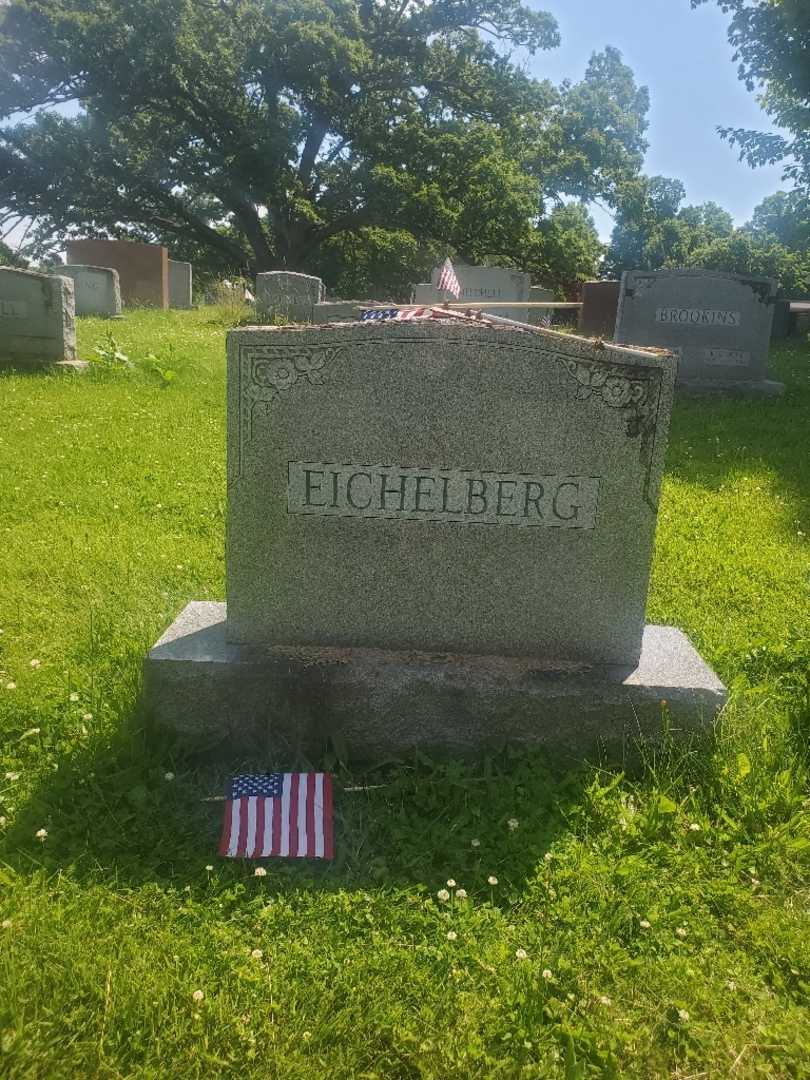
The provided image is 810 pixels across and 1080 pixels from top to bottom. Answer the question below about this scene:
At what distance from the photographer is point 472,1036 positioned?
187 cm

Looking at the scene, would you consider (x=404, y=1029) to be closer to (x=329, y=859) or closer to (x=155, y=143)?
(x=329, y=859)

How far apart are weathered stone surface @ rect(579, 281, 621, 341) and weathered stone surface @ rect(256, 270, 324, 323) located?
17.2 feet

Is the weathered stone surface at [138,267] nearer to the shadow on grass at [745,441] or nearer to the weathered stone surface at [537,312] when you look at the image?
Answer: the weathered stone surface at [537,312]

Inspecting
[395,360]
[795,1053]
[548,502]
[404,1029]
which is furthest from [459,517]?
[795,1053]

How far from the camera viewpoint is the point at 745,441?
769cm

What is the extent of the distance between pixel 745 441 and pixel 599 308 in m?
8.88

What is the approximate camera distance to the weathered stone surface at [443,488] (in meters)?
2.75

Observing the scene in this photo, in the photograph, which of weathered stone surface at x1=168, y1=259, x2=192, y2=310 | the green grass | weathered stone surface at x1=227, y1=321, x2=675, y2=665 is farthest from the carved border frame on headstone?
weathered stone surface at x1=168, y1=259, x2=192, y2=310

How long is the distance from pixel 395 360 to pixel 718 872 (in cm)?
186

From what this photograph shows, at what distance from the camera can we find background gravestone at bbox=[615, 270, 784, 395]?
9.57 meters

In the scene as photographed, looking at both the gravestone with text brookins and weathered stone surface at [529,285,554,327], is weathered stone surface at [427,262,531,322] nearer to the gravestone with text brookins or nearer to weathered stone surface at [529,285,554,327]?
weathered stone surface at [529,285,554,327]

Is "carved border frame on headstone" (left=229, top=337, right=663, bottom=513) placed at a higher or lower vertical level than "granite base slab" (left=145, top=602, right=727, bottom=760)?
higher

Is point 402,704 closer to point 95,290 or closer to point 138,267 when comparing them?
point 95,290

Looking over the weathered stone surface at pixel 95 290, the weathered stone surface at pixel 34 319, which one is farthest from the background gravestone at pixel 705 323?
the weathered stone surface at pixel 95 290
